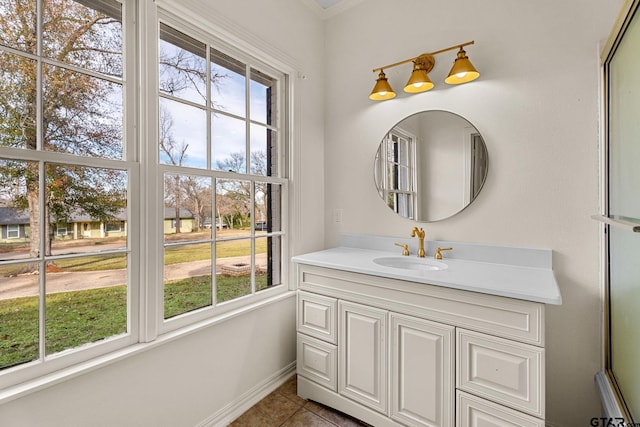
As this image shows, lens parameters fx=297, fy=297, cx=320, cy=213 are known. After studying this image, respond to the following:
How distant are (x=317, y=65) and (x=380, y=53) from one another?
506mm

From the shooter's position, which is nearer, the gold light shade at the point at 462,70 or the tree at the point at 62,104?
the tree at the point at 62,104

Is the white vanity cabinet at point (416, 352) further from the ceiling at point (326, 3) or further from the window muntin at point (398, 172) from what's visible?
the ceiling at point (326, 3)

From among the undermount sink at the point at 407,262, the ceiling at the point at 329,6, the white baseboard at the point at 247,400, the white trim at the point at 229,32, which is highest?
the ceiling at the point at 329,6

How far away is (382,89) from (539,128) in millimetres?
946

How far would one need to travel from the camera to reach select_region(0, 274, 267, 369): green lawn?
106 cm

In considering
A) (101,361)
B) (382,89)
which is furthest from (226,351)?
(382,89)

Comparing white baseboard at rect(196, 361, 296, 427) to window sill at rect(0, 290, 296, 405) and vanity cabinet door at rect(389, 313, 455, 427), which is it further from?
vanity cabinet door at rect(389, 313, 455, 427)

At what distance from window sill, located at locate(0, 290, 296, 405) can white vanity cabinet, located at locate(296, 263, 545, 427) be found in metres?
0.53

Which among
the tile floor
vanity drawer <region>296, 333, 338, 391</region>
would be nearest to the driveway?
vanity drawer <region>296, 333, 338, 391</region>

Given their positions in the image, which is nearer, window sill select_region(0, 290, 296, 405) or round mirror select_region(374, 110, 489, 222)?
window sill select_region(0, 290, 296, 405)

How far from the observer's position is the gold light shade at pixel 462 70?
1.67 meters

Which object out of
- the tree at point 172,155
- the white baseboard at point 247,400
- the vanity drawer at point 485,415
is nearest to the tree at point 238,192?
the tree at point 172,155

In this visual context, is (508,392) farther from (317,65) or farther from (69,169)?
(317,65)

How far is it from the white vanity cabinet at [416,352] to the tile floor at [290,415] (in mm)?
65
